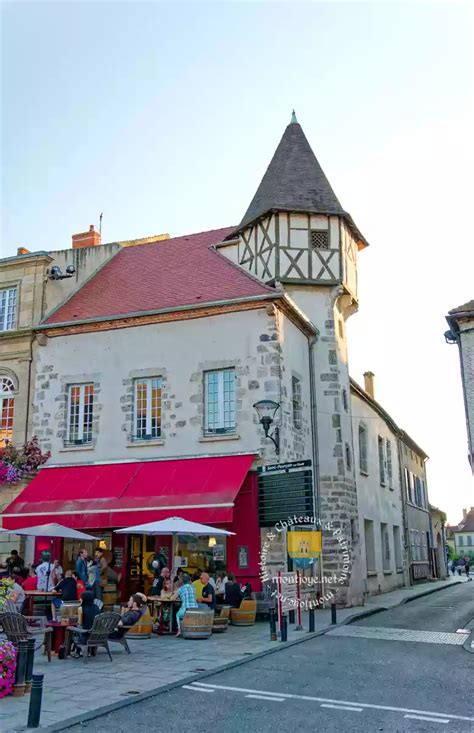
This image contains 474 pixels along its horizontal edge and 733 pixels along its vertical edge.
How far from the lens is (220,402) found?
53.1ft

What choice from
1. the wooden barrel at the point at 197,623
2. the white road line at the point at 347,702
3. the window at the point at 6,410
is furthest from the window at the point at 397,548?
the white road line at the point at 347,702

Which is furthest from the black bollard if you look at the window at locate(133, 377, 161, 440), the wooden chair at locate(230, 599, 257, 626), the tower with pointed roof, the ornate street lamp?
the tower with pointed roof

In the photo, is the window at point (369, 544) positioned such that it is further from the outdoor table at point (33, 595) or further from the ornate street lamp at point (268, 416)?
the outdoor table at point (33, 595)

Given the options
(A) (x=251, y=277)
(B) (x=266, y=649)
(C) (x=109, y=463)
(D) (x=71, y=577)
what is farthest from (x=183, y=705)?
(A) (x=251, y=277)

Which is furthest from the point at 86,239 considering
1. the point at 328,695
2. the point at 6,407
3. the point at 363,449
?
the point at 328,695

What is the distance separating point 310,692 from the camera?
7.92 meters

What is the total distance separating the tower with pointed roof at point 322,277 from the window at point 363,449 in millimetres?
3476

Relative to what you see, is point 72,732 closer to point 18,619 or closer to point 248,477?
point 18,619

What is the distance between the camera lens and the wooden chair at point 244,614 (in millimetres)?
13570

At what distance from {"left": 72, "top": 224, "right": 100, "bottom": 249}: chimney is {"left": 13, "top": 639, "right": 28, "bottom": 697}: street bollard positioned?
16566 mm

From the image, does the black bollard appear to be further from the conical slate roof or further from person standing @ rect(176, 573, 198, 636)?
the conical slate roof

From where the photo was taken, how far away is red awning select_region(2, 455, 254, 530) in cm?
1441

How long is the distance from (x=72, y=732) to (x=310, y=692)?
9.35 feet

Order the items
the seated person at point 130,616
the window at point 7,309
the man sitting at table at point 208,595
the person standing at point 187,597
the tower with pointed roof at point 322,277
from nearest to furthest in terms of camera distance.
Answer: the seated person at point 130,616, the person standing at point 187,597, the man sitting at table at point 208,595, the tower with pointed roof at point 322,277, the window at point 7,309
